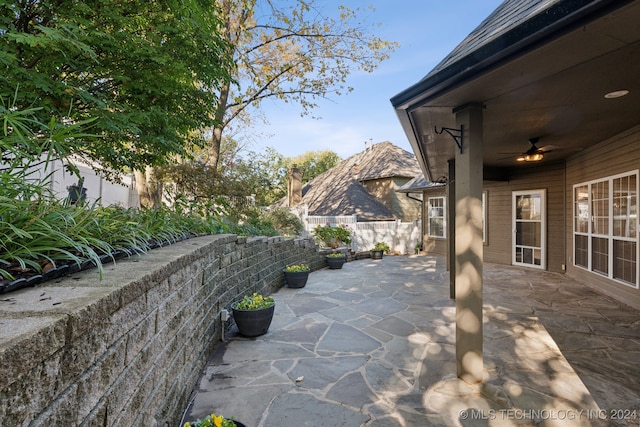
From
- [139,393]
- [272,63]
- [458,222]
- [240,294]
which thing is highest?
[272,63]

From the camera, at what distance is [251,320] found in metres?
3.61

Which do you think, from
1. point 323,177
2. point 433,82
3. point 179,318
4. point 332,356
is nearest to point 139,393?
point 179,318

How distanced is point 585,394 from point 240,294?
3665 millimetres

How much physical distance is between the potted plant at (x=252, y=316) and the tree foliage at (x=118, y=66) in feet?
6.27

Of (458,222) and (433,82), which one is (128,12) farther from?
(458,222)

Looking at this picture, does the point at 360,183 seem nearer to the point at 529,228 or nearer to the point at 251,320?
the point at 529,228

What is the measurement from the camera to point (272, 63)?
32.4 feet

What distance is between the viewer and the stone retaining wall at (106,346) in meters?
0.76

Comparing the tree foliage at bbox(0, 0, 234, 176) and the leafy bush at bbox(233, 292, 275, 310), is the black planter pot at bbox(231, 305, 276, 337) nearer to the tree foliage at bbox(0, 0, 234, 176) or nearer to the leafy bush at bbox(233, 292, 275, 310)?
the leafy bush at bbox(233, 292, 275, 310)

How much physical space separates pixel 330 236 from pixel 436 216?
157 inches

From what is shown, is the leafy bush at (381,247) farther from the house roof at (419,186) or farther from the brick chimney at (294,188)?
the brick chimney at (294,188)

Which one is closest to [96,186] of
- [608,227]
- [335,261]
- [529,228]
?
[335,261]

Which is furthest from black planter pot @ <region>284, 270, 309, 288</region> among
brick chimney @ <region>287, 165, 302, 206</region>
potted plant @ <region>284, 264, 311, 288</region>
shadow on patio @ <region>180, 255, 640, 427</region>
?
brick chimney @ <region>287, 165, 302, 206</region>

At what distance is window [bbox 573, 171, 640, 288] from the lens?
16.1ft
